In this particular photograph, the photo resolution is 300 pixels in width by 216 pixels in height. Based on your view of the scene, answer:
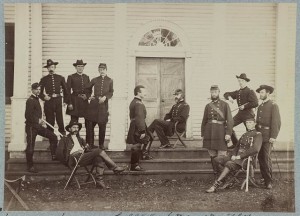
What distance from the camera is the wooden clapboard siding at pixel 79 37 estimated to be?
6883 mm

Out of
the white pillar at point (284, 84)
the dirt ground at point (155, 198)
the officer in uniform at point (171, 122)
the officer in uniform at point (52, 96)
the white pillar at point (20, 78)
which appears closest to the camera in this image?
the dirt ground at point (155, 198)

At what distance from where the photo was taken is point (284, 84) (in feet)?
21.8

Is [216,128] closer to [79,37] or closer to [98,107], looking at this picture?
[98,107]

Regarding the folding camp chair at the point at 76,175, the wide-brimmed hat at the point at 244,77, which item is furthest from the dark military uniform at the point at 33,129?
the wide-brimmed hat at the point at 244,77

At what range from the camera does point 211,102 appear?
22.4 ft

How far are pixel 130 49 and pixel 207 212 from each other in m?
2.61

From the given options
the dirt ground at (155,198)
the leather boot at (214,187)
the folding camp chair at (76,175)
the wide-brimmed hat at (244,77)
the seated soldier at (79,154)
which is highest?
the wide-brimmed hat at (244,77)

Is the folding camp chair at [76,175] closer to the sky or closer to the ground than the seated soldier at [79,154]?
closer to the ground

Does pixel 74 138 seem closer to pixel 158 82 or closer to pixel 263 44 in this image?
pixel 158 82

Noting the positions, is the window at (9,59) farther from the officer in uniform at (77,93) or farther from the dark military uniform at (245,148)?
the dark military uniform at (245,148)

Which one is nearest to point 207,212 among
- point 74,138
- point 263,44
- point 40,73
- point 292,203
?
point 292,203

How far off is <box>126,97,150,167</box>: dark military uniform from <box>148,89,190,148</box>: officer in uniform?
0.90 ft

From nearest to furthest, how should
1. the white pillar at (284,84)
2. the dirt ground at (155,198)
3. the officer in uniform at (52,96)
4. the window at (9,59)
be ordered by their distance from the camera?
the dirt ground at (155,198) → the white pillar at (284,84) → the window at (9,59) → the officer in uniform at (52,96)

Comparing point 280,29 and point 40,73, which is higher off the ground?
point 280,29
